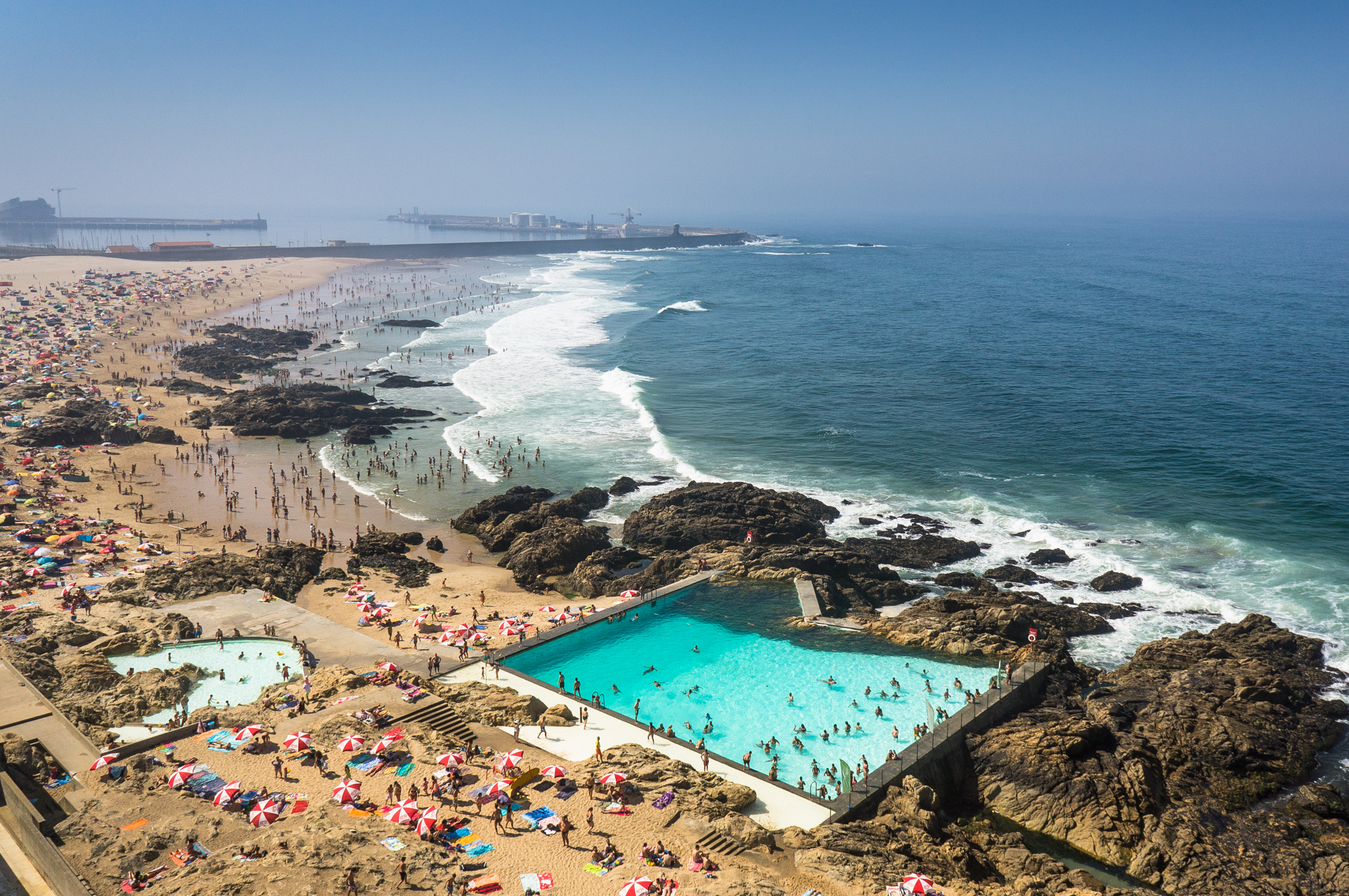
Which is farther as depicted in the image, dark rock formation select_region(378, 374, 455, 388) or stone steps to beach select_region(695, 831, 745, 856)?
dark rock formation select_region(378, 374, 455, 388)

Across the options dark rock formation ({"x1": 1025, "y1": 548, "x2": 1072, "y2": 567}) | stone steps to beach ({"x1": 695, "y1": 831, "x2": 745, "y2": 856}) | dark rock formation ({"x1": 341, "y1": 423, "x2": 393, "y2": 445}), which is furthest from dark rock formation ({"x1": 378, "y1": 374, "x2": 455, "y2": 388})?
stone steps to beach ({"x1": 695, "y1": 831, "x2": 745, "y2": 856})

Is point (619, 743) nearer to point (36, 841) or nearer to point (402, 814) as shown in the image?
point (402, 814)

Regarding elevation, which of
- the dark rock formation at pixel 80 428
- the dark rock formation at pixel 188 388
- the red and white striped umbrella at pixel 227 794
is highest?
the dark rock formation at pixel 188 388

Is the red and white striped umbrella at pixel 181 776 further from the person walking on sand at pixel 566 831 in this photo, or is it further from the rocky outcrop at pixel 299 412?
the rocky outcrop at pixel 299 412

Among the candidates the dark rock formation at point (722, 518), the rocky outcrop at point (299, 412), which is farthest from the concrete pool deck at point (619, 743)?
the rocky outcrop at point (299, 412)

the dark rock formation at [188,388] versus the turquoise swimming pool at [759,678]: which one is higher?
the dark rock formation at [188,388]

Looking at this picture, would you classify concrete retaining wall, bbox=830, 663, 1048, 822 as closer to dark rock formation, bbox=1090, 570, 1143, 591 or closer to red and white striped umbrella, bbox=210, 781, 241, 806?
dark rock formation, bbox=1090, 570, 1143, 591
